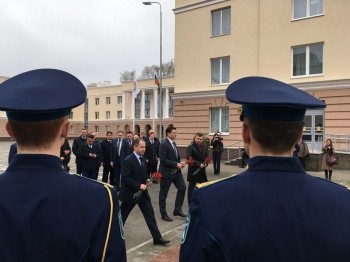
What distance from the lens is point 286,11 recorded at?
21.1 m

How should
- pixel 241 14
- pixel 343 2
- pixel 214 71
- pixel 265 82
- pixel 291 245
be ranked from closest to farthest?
pixel 291 245 → pixel 265 82 → pixel 343 2 → pixel 241 14 → pixel 214 71

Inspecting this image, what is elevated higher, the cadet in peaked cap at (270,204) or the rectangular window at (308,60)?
the rectangular window at (308,60)

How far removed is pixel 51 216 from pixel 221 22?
23892 mm

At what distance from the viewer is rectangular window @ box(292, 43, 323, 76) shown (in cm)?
2017

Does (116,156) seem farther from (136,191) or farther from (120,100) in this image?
(120,100)

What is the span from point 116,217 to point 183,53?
976 inches

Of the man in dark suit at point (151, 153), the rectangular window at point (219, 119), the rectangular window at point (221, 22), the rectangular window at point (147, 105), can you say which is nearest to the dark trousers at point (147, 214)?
the man in dark suit at point (151, 153)

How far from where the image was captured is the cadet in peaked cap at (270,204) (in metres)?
1.62

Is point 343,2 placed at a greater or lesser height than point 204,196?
greater

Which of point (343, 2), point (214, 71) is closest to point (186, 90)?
point (214, 71)

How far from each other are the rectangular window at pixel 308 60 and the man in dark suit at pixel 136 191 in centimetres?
1599

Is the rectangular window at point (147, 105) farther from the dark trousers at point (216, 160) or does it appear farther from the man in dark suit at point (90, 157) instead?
the man in dark suit at point (90, 157)

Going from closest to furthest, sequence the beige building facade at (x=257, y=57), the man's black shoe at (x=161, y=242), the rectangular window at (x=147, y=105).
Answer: the man's black shoe at (x=161, y=242) < the beige building facade at (x=257, y=57) < the rectangular window at (x=147, y=105)

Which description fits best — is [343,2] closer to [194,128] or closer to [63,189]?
[194,128]
